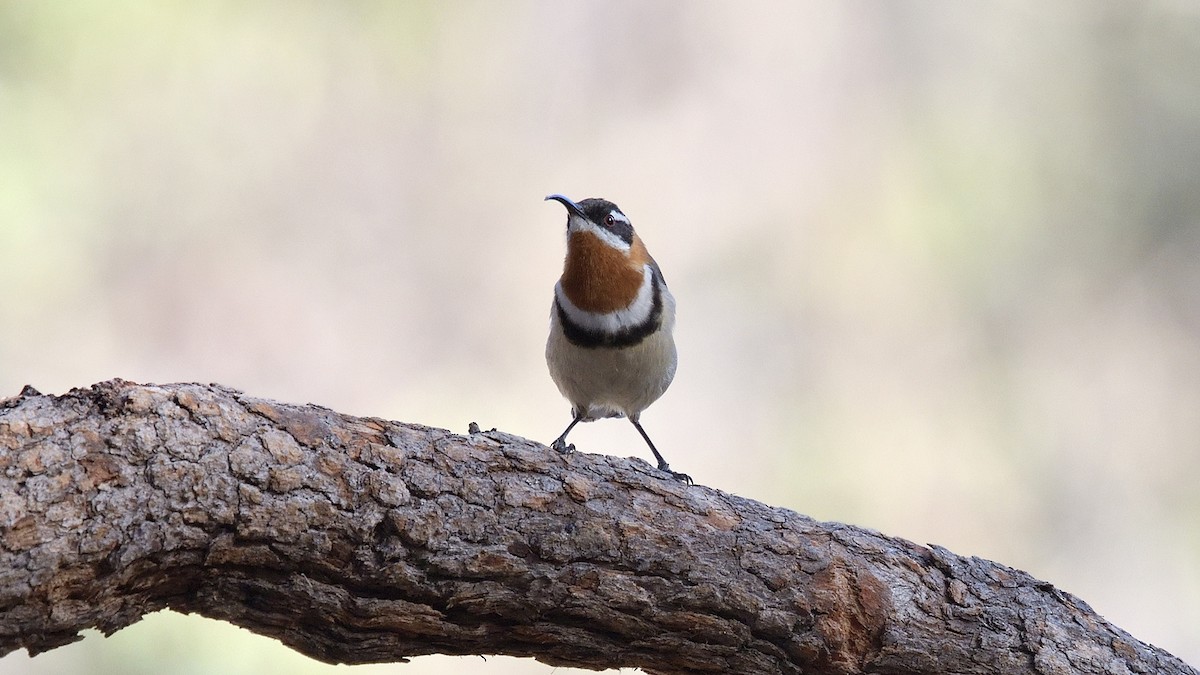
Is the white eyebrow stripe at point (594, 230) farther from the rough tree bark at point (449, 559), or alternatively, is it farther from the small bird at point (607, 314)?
the rough tree bark at point (449, 559)

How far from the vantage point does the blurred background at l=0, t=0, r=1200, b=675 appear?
793 cm

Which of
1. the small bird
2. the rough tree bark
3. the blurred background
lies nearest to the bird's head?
the small bird

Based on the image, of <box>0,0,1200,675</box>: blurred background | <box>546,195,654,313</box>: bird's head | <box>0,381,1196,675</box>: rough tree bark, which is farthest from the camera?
<box>0,0,1200,675</box>: blurred background

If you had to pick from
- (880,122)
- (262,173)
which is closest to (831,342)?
(880,122)

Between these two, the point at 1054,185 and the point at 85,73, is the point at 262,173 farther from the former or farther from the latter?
the point at 1054,185

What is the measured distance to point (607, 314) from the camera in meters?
4.97

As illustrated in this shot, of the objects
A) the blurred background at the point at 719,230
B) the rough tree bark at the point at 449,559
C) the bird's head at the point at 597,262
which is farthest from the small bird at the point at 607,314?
the blurred background at the point at 719,230

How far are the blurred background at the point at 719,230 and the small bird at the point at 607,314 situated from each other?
7.99 ft

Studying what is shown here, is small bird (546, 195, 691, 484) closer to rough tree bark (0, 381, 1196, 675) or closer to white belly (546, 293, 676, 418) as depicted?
white belly (546, 293, 676, 418)

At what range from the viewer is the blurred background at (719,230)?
26.0ft

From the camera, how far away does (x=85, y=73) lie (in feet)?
27.4

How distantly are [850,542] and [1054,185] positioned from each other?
6616 mm

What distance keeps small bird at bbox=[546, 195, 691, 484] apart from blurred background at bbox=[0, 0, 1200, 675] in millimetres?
2434

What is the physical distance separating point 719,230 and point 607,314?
383cm
